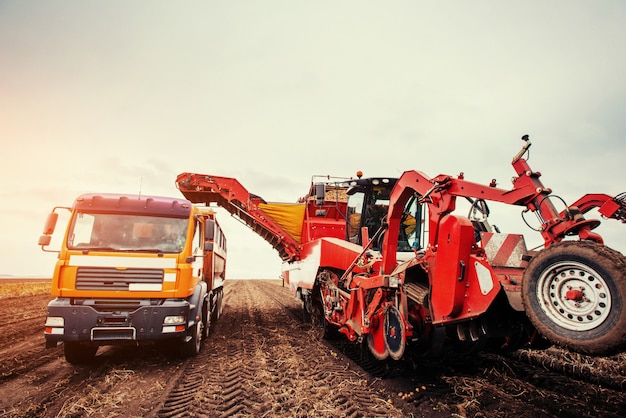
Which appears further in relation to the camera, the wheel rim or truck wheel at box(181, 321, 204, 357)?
truck wheel at box(181, 321, 204, 357)

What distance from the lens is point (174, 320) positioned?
5258mm

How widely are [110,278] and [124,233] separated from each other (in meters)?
0.77

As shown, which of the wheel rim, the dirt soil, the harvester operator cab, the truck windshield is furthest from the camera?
the harvester operator cab

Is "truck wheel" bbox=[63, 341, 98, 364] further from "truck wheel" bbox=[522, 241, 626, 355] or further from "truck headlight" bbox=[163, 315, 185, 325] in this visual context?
"truck wheel" bbox=[522, 241, 626, 355]

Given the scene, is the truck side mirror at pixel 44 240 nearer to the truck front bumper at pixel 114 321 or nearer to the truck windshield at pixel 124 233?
the truck windshield at pixel 124 233

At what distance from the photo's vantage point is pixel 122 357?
19.4 feet

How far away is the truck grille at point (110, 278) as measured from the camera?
5188mm

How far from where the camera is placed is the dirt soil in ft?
12.1

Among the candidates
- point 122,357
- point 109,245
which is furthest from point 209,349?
point 109,245

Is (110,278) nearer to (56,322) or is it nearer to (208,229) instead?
(56,322)

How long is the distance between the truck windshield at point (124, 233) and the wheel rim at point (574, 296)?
502cm

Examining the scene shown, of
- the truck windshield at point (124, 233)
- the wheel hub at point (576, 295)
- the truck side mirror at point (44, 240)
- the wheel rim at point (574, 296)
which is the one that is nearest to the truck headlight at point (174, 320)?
the truck windshield at point (124, 233)

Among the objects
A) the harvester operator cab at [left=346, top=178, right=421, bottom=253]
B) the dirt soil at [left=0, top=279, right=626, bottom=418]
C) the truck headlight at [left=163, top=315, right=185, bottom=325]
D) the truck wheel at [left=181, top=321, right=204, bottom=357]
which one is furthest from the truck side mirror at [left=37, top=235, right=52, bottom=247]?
the harvester operator cab at [left=346, top=178, right=421, bottom=253]

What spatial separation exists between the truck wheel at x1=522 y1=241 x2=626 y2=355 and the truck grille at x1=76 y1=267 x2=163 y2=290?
4.95m
